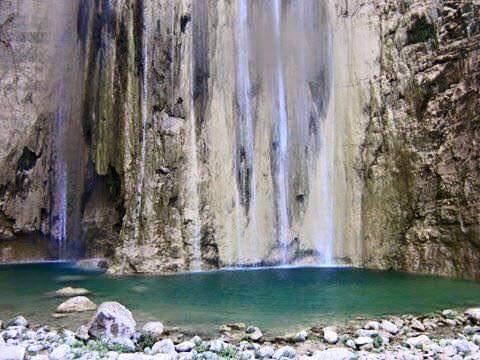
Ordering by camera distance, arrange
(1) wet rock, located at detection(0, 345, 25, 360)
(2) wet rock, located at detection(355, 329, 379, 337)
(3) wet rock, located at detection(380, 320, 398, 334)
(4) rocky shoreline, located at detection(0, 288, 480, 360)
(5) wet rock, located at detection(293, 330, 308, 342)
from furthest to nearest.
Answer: (3) wet rock, located at detection(380, 320, 398, 334), (2) wet rock, located at detection(355, 329, 379, 337), (5) wet rock, located at detection(293, 330, 308, 342), (4) rocky shoreline, located at detection(0, 288, 480, 360), (1) wet rock, located at detection(0, 345, 25, 360)

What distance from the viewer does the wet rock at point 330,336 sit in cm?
865

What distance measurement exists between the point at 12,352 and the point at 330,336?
516cm

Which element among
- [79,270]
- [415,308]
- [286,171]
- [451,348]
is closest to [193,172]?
[286,171]

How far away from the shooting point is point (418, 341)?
8.47m

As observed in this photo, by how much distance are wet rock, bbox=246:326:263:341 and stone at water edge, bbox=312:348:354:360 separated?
131 cm

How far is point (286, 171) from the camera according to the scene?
21016 millimetres

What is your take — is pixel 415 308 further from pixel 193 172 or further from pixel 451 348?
pixel 193 172

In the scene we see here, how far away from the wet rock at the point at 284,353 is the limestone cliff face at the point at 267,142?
980 centimetres

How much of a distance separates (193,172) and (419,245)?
8626mm

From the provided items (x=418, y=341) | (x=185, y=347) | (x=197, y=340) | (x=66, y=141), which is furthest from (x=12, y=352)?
(x=66, y=141)

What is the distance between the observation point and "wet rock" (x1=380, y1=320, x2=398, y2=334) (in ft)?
30.0

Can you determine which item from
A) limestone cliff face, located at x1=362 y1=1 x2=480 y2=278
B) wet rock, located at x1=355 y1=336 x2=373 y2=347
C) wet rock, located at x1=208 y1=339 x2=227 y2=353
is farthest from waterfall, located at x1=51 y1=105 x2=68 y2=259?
wet rock, located at x1=355 y1=336 x2=373 y2=347

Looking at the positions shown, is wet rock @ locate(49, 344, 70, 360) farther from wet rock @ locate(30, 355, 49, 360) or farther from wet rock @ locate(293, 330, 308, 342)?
wet rock @ locate(293, 330, 308, 342)

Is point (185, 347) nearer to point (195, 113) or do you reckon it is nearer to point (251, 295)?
point (251, 295)
